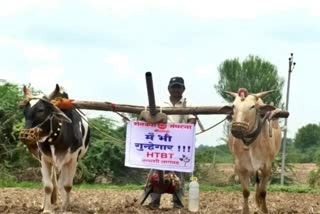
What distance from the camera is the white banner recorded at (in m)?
10.8

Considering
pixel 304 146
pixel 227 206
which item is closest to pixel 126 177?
pixel 227 206

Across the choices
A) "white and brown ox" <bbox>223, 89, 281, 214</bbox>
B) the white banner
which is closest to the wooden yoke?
the white banner

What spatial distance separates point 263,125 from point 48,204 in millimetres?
3458

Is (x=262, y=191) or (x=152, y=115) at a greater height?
(x=152, y=115)

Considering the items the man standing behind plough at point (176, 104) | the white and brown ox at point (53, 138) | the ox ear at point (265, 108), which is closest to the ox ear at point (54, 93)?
the white and brown ox at point (53, 138)

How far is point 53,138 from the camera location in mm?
10477

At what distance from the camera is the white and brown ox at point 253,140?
33.1 feet

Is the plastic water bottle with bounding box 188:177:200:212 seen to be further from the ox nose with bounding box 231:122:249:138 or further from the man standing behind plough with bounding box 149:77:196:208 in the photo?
the ox nose with bounding box 231:122:249:138

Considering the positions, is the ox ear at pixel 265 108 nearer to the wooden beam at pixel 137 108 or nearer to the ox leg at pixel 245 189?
the wooden beam at pixel 137 108

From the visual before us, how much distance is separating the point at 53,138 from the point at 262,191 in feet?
11.0

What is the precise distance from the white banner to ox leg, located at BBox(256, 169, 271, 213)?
3.63 feet

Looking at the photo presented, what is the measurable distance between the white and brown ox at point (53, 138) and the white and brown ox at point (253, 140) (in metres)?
2.45

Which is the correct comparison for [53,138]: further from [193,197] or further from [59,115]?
[193,197]

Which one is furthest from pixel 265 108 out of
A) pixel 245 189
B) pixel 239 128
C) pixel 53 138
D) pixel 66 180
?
pixel 66 180
